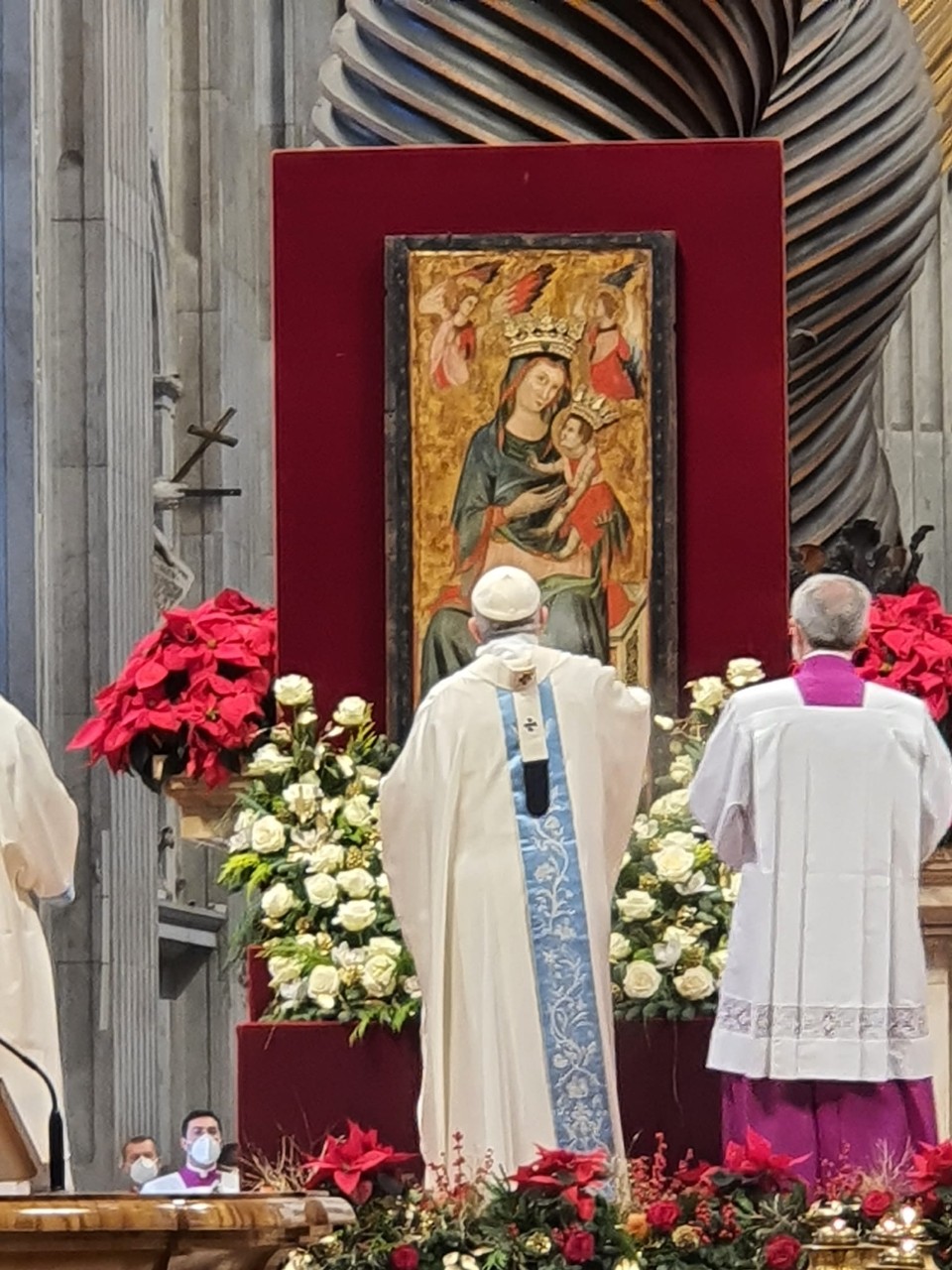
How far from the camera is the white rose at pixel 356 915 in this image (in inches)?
373

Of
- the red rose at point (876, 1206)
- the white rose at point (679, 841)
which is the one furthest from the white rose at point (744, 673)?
the red rose at point (876, 1206)

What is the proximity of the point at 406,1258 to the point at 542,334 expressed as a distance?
10.4 ft

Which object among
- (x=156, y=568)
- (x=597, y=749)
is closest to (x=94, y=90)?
(x=156, y=568)

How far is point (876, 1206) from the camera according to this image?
777cm

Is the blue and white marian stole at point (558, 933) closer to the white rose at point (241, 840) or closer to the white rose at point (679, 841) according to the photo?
the white rose at point (679, 841)

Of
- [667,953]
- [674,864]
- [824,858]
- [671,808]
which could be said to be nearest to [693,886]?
[674,864]

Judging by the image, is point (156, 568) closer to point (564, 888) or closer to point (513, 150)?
point (513, 150)

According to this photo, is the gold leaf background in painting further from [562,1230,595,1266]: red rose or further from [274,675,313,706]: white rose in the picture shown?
[562,1230,595,1266]: red rose

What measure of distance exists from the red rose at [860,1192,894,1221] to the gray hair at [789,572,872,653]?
1.50m

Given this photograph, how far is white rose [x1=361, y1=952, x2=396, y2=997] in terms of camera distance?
372 inches

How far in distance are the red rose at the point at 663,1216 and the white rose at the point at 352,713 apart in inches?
90.2

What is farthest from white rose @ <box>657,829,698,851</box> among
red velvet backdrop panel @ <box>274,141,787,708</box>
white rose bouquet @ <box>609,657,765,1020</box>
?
red velvet backdrop panel @ <box>274,141,787,708</box>

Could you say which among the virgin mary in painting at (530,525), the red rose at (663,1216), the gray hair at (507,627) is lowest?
the red rose at (663,1216)

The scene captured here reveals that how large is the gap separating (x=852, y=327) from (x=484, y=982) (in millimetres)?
5266
